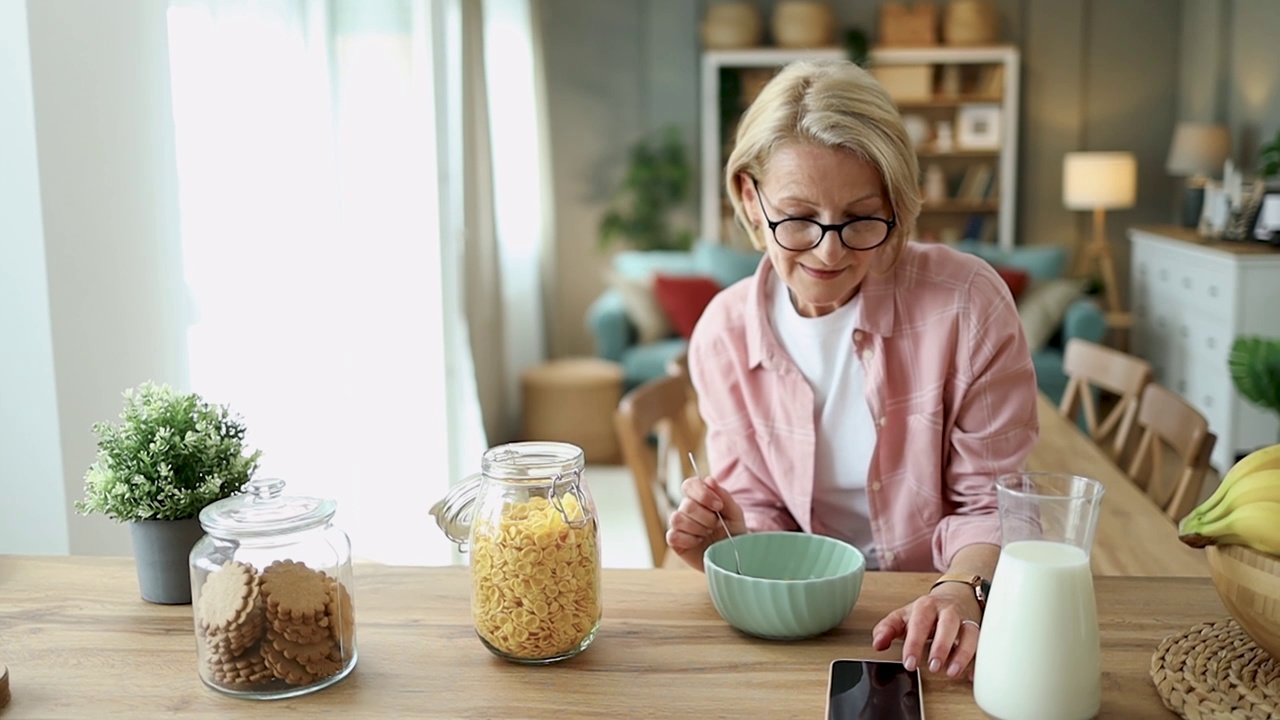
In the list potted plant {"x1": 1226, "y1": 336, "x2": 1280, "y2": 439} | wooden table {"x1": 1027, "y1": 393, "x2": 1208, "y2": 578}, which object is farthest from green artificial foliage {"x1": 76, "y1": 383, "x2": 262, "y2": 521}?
potted plant {"x1": 1226, "y1": 336, "x2": 1280, "y2": 439}

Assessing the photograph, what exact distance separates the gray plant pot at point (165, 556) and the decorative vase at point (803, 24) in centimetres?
610

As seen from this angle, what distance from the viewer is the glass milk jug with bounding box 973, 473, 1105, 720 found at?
3.44ft

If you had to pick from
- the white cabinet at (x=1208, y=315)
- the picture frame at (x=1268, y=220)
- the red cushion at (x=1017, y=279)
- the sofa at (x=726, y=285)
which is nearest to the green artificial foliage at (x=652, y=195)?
the sofa at (x=726, y=285)

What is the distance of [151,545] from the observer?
136 centimetres

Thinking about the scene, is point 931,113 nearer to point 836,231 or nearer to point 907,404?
point 907,404

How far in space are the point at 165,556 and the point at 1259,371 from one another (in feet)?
9.11

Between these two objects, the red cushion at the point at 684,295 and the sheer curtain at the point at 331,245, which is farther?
the red cushion at the point at 684,295

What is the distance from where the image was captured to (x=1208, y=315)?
5305mm

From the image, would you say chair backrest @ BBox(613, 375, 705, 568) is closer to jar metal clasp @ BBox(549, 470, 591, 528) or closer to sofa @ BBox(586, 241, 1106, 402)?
jar metal clasp @ BBox(549, 470, 591, 528)

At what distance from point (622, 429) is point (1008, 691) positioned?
131 centimetres

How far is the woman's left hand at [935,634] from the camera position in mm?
1164

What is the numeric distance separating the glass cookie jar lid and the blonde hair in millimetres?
699

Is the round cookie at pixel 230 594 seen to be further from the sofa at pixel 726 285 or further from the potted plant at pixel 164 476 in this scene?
the sofa at pixel 726 285

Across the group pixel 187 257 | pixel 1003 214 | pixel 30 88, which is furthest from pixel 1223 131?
pixel 30 88
